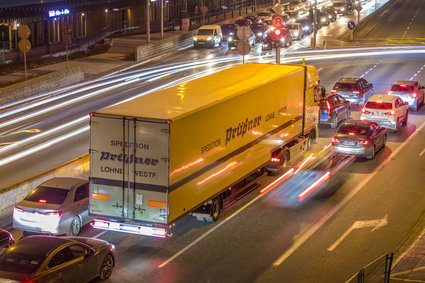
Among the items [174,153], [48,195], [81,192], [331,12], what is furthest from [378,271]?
[331,12]

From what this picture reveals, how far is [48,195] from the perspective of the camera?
22.3m

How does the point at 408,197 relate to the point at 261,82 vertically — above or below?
below

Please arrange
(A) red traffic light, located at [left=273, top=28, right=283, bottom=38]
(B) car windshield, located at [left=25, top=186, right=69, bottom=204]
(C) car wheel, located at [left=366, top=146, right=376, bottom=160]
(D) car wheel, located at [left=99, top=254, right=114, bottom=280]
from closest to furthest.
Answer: (D) car wheel, located at [left=99, top=254, right=114, bottom=280], (B) car windshield, located at [left=25, top=186, right=69, bottom=204], (C) car wheel, located at [left=366, top=146, right=376, bottom=160], (A) red traffic light, located at [left=273, top=28, right=283, bottom=38]

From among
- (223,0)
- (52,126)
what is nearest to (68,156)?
(52,126)

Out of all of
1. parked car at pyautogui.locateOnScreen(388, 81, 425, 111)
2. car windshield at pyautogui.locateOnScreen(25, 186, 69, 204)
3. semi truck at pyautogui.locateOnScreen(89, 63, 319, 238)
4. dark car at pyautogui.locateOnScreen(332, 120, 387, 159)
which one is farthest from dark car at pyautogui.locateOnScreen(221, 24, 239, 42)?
car windshield at pyautogui.locateOnScreen(25, 186, 69, 204)

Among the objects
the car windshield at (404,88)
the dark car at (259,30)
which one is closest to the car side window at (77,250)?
the car windshield at (404,88)

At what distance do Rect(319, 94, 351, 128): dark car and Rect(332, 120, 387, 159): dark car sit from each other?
14.7 feet

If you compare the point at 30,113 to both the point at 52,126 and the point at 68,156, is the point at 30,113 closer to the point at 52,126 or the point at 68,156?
the point at 52,126

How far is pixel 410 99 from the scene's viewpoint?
137 feet

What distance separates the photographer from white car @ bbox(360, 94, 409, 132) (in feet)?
119

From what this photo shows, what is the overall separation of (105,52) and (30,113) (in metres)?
24.1

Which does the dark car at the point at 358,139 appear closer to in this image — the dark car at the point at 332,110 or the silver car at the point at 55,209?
the dark car at the point at 332,110

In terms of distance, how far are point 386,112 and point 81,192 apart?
58.5ft

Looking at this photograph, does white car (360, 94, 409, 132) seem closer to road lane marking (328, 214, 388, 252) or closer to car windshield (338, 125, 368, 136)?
car windshield (338, 125, 368, 136)
